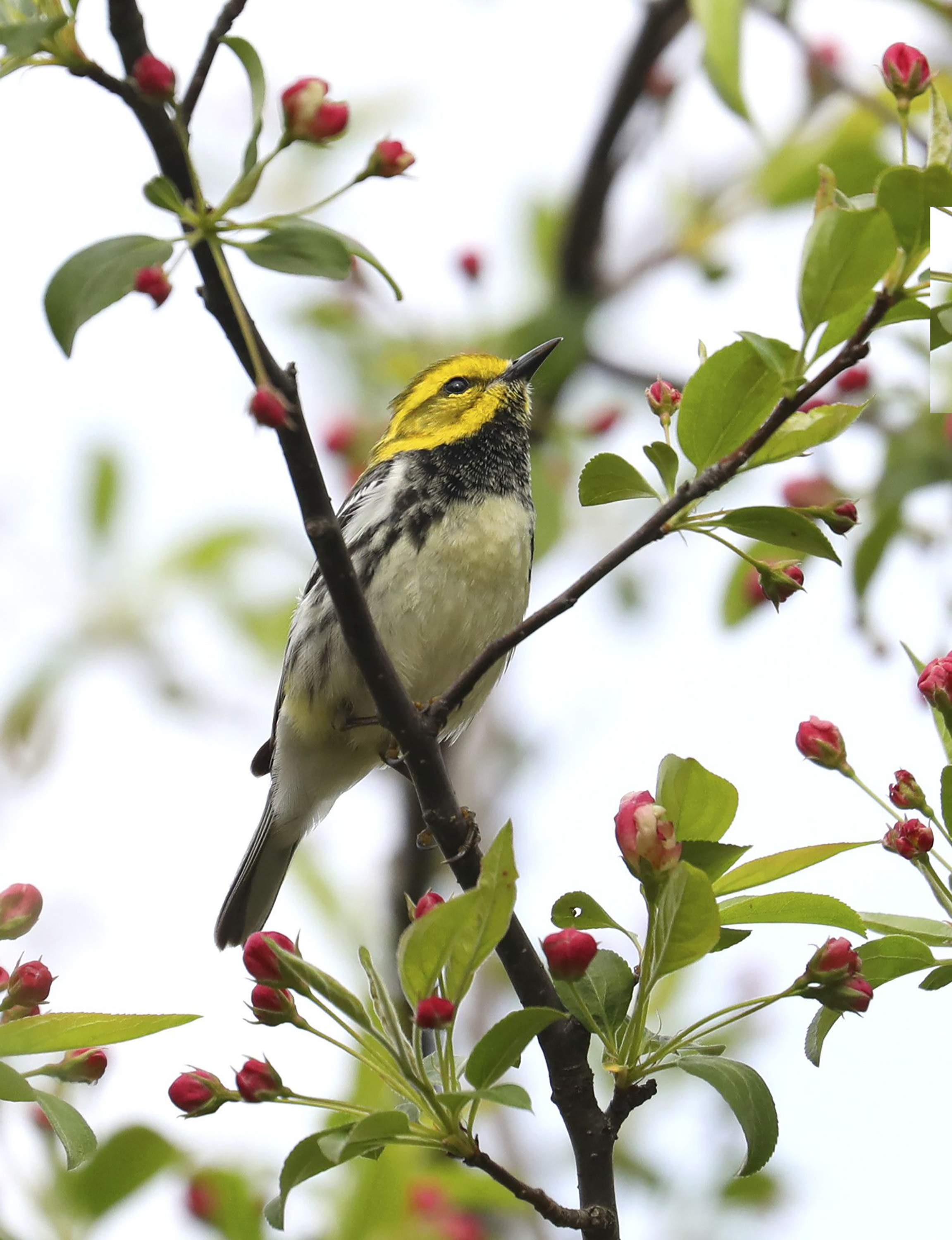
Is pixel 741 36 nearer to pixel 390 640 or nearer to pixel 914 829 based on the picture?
pixel 390 640

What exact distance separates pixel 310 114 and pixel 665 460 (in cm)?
60

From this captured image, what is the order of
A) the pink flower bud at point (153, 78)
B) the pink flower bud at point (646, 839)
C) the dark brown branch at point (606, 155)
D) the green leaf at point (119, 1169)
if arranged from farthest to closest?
1. the dark brown branch at point (606, 155)
2. the green leaf at point (119, 1169)
3. the pink flower bud at point (646, 839)
4. the pink flower bud at point (153, 78)

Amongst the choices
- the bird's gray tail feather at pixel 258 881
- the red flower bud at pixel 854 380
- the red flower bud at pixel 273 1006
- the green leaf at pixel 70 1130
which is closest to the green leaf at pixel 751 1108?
the red flower bud at pixel 273 1006

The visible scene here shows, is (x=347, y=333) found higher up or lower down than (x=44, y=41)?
higher up

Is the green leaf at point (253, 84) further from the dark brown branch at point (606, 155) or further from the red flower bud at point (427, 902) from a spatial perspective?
the dark brown branch at point (606, 155)

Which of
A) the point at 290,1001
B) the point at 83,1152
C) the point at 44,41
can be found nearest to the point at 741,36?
the point at 44,41

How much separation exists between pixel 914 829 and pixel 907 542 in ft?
5.37


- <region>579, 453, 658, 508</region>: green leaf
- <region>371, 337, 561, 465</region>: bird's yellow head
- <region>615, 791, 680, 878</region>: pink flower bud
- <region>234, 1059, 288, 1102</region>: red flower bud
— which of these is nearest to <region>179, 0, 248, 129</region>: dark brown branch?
<region>579, 453, 658, 508</region>: green leaf

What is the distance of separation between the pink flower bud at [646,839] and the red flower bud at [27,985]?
76 centimetres

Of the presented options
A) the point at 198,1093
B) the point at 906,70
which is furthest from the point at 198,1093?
the point at 906,70

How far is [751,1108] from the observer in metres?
1.80

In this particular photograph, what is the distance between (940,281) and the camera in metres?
1.75

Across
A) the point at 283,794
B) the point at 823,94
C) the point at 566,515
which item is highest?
the point at 823,94

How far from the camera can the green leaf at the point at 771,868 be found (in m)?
1.82
